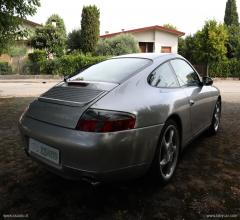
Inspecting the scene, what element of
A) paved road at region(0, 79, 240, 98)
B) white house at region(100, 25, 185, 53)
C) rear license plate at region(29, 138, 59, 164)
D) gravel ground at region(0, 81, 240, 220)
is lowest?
gravel ground at region(0, 81, 240, 220)

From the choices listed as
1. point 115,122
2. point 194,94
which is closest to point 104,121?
point 115,122

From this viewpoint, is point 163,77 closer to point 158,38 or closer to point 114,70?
point 114,70

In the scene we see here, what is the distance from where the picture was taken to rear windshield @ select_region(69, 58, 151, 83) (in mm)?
3336

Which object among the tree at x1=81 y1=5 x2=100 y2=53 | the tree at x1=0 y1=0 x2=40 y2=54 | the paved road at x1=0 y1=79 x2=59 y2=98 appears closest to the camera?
the tree at x1=0 y1=0 x2=40 y2=54

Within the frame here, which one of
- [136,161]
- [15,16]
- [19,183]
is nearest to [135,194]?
[136,161]

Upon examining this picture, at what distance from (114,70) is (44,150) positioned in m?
1.27

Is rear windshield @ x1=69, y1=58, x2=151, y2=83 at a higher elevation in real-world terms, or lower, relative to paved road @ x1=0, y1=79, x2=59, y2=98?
higher

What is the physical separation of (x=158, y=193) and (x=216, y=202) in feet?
1.87

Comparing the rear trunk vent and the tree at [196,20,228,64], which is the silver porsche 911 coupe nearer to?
the rear trunk vent

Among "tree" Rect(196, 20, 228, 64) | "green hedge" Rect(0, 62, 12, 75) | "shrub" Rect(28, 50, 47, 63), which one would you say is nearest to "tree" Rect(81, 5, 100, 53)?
"shrub" Rect(28, 50, 47, 63)

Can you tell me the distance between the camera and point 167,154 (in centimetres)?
340

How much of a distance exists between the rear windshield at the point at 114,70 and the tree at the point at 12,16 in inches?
280

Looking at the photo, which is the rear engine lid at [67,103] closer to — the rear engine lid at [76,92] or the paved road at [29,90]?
the rear engine lid at [76,92]

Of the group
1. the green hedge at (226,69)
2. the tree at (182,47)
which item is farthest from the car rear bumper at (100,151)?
the tree at (182,47)
